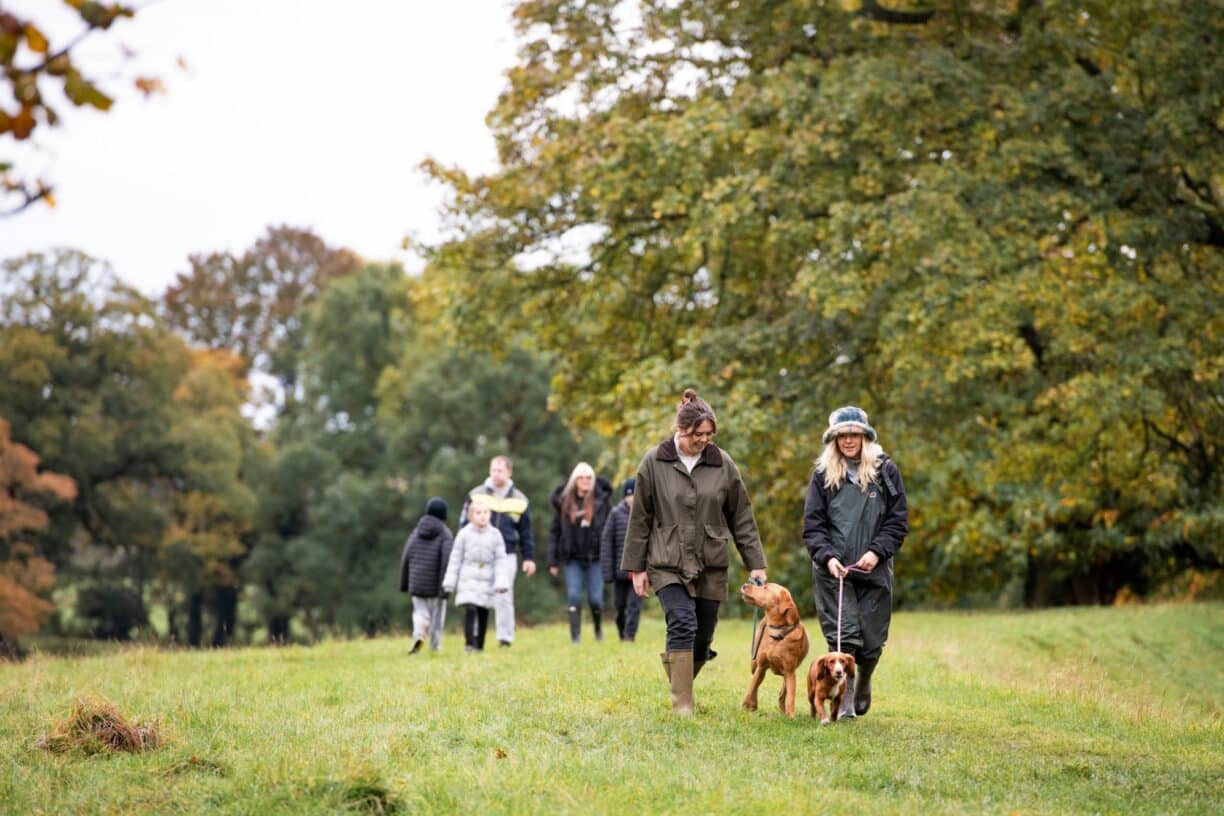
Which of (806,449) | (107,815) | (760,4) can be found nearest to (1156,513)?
(806,449)

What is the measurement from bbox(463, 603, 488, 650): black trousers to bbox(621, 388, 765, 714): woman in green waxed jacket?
20.8 ft

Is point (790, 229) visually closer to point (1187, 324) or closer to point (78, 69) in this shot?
point (1187, 324)

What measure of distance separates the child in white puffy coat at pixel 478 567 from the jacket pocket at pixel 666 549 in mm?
6206

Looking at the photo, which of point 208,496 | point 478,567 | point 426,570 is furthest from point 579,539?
point 208,496

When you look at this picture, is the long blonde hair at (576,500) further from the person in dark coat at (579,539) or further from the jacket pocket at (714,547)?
the jacket pocket at (714,547)

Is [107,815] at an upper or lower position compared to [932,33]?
lower

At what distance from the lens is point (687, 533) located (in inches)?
374

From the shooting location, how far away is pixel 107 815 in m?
6.32

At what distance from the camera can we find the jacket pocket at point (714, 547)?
957 cm

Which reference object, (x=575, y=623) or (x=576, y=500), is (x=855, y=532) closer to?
(x=575, y=623)

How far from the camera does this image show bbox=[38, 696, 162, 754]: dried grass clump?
310 inches

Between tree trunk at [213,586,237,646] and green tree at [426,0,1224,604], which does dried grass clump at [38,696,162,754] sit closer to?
green tree at [426,0,1224,604]

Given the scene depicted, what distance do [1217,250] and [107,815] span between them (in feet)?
61.6

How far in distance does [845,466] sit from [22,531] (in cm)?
3549
